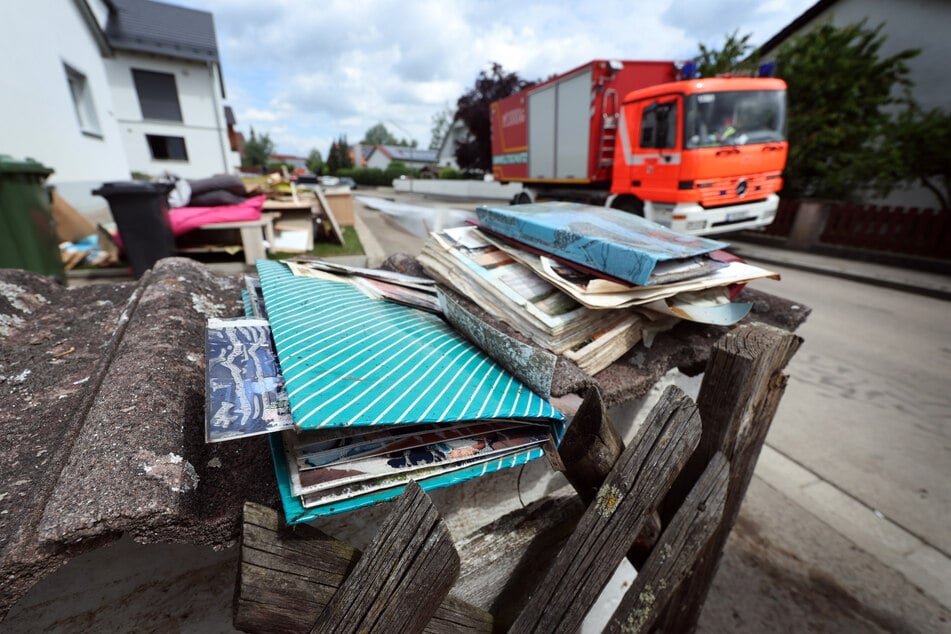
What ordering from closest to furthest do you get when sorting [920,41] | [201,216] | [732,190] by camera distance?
[201,216] < [732,190] < [920,41]

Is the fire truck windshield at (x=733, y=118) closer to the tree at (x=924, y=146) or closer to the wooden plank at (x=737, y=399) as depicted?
the tree at (x=924, y=146)

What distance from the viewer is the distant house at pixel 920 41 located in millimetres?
10742

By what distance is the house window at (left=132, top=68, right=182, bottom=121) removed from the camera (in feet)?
58.6

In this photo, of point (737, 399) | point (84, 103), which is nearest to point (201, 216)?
point (737, 399)

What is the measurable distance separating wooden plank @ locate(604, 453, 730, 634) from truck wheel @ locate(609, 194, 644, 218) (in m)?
8.08

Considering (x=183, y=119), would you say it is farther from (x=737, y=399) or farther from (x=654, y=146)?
(x=737, y=399)

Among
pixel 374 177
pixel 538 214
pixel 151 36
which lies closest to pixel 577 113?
pixel 538 214

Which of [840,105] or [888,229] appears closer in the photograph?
[888,229]

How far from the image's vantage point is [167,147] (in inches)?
732

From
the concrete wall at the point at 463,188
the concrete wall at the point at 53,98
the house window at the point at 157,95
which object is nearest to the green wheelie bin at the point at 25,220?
the concrete wall at the point at 53,98

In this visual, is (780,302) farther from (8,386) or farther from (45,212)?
(45,212)

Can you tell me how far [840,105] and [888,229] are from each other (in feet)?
12.3

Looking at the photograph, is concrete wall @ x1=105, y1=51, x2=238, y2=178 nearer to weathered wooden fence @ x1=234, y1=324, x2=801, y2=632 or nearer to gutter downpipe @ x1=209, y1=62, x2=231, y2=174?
gutter downpipe @ x1=209, y1=62, x2=231, y2=174

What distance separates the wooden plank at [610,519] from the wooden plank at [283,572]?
0.44 meters
